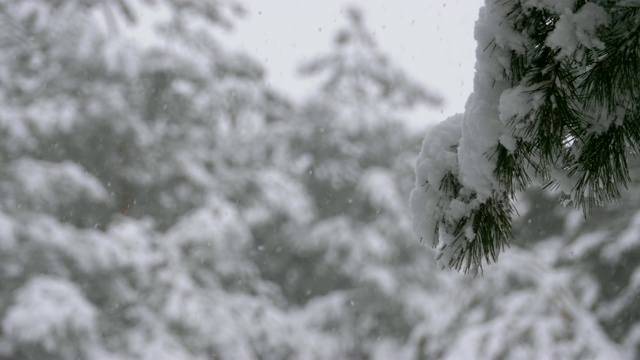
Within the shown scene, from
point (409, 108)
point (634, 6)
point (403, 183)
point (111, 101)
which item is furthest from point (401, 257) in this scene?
point (634, 6)

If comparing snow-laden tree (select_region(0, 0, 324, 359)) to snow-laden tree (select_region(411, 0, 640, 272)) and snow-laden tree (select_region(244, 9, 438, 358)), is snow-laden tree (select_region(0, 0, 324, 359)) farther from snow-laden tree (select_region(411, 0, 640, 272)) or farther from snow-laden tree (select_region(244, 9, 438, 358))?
snow-laden tree (select_region(411, 0, 640, 272))

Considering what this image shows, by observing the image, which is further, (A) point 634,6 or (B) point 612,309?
(B) point 612,309

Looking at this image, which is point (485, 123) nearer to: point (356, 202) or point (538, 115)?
point (538, 115)

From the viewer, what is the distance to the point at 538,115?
2.87 feet

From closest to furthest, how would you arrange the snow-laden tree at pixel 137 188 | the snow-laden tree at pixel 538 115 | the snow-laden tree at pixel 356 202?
the snow-laden tree at pixel 538 115, the snow-laden tree at pixel 137 188, the snow-laden tree at pixel 356 202

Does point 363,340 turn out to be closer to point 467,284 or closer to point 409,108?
point 467,284

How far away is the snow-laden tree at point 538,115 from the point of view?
852mm

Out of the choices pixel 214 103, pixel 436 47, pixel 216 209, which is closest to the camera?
pixel 216 209

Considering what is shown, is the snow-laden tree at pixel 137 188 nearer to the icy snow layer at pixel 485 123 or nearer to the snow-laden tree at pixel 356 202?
the snow-laden tree at pixel 356 202

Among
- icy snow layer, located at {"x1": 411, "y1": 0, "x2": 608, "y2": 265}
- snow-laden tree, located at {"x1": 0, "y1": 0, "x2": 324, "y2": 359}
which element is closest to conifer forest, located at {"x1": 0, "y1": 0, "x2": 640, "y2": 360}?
snow-laden tree, located at {"x1": 0, "y1": 0, "x2": 324, "y2": 359}

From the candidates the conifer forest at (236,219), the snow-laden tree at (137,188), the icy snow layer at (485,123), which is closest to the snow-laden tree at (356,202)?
the conifer forest at (236,219)

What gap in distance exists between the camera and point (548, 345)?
4.74 m

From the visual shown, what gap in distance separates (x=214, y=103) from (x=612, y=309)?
4667 mm

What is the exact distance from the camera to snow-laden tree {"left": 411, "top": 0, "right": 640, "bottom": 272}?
85 centimetres
